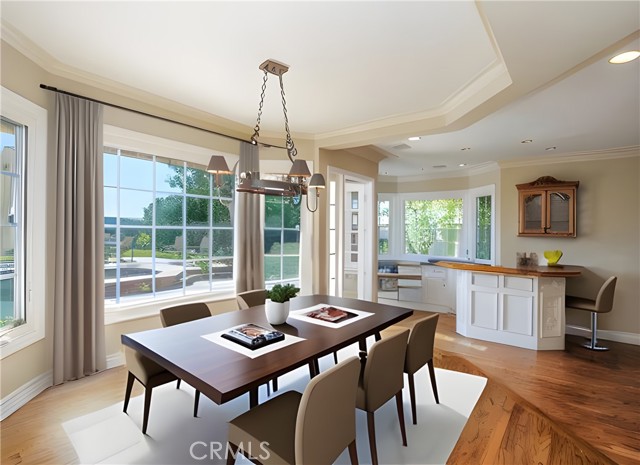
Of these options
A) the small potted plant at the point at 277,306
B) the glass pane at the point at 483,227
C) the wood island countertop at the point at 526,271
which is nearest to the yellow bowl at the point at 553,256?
the wood island countertop at the point at 526,271

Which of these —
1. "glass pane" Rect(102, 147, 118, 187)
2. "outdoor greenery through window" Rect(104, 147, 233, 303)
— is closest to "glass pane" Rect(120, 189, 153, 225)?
"outdoor greenery through window" Rect(104, 147, 233, 303)

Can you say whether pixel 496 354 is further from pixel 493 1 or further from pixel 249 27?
pixel 249 27

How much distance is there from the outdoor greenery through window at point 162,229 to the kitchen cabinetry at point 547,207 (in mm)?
4441

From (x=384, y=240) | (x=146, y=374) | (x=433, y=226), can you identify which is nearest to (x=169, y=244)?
(x=146, y=374)

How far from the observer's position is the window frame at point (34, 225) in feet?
8.15

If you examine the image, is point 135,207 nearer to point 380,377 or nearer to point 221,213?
point 221,213

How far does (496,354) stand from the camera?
12.9 feet

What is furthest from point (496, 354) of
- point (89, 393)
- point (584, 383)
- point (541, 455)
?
point (89, 393)

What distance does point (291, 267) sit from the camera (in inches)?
180

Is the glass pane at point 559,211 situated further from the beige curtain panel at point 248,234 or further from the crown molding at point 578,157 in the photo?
the beige curtain panel at point 248,234

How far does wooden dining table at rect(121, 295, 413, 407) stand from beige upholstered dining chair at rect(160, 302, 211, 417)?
32 cm

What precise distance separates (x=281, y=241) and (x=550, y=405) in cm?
331

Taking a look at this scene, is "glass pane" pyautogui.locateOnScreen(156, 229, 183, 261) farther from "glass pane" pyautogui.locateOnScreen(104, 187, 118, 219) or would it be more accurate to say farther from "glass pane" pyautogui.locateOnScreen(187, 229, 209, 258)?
"glass pane" pyautogui.locateOnScreen(104, 187, 118, 219)

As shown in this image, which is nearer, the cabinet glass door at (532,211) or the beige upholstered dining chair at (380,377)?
the beige upholstered dining chair at (380,377)
